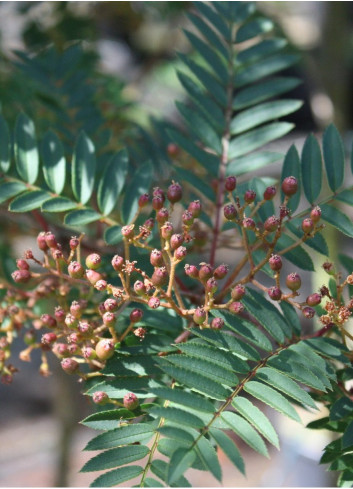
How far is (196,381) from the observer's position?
24.3 inches

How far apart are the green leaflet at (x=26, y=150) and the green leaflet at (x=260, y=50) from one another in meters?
0.41

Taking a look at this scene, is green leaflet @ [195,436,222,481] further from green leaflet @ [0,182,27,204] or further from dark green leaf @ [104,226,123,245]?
green leaflet @ [0,182,27,204]

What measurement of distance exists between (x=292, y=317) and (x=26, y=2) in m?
1.35

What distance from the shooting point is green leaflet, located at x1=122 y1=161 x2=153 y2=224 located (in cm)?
90

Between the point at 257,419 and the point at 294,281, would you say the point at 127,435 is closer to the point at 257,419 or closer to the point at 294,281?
the point at 257,419

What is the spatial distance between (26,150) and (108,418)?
435mm

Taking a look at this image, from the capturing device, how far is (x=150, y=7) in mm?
1905

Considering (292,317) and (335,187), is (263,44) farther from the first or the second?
(292,317)

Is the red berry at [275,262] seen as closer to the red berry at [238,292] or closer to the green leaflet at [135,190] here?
the red berry at [238,292]

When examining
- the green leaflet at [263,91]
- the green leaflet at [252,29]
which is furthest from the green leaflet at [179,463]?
the green leaflet at [252,29]

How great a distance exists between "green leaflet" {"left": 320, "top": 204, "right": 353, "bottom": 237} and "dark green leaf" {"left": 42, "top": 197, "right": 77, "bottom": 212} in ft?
1.15

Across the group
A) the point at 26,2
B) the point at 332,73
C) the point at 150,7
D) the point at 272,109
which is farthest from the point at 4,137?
the point at 332,73

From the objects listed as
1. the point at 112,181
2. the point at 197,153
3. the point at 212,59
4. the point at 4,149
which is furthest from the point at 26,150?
the point at 212,59

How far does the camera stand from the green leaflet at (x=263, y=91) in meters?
1.04
